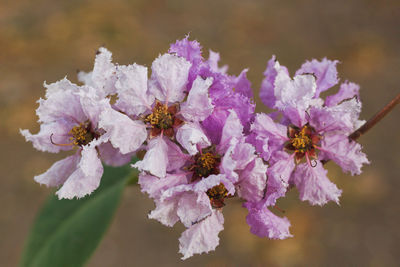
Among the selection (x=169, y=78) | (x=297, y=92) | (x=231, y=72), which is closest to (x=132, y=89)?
(x=169, y=78)

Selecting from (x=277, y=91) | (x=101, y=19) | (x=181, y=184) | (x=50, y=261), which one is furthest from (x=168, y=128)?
(x=101, y=19)

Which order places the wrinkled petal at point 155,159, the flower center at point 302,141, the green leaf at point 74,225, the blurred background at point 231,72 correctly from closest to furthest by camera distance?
the wrinkled petal at point 155,159
the flower center at point 302,141
the green leaf at point 74,225
the blurred background at point 231,72

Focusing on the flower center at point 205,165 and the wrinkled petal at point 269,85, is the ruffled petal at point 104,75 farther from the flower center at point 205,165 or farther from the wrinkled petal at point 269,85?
the wrinkled petal at point 269,85

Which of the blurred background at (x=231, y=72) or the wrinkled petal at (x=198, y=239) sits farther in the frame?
the blurred background at (x=231, y=72)

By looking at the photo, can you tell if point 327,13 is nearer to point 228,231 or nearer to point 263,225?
point 228,231

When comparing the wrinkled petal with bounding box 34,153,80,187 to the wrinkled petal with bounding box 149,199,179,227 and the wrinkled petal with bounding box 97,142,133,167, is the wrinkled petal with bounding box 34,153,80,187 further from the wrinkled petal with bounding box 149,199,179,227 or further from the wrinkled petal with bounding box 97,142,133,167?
the wrinkled petal with bounding box 149,199,179,227

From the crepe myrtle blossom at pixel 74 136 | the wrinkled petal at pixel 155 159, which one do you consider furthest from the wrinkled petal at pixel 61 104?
the wrinkled petal at pixel 155 159

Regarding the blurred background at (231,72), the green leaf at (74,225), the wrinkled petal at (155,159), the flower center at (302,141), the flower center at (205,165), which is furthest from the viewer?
the blurred background at (231,72)

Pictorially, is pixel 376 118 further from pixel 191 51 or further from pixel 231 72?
pixel 231 72
